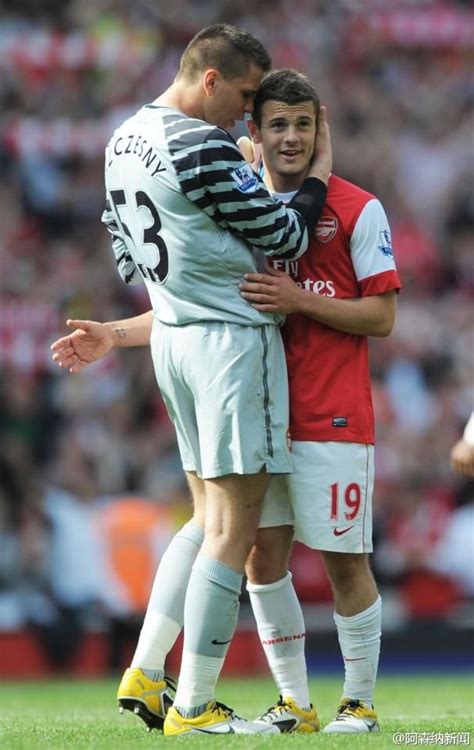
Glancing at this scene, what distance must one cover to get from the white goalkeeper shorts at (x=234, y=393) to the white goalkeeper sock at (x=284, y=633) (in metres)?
0.50

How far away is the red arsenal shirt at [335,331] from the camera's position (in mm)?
5105

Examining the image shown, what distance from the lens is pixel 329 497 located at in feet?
16.5

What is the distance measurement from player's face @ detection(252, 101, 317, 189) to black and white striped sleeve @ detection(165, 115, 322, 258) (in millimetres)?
337

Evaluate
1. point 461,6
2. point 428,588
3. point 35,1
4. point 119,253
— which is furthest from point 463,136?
point 119,253

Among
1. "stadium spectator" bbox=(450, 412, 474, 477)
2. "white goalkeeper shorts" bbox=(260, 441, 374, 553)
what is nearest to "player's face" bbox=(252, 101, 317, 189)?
"white goalkeeper shorts" bbox=(260, 441, 374, 553)

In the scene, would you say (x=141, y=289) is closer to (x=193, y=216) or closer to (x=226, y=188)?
(x=193, y=216)

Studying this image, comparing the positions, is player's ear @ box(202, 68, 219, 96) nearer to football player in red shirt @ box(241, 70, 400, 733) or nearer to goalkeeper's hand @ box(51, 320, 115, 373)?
football player in red shirt @ box(241, 70, 400, 733)

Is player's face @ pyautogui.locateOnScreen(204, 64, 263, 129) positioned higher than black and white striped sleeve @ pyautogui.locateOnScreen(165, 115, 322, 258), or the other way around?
player's face @ pyautogui.locateOnScreen(204, 64, 263, 129)

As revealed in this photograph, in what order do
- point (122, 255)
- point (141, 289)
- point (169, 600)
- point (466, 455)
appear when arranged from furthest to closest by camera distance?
point (141, 289)
point (122, 255)
point (169, 600)
point (466, 455)

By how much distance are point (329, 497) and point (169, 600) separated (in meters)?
0.68

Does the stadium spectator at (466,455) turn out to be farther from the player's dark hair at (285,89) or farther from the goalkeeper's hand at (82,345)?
the goalkeeper's hand at (82,345)

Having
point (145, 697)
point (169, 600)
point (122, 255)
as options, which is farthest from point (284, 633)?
point (122, 255)

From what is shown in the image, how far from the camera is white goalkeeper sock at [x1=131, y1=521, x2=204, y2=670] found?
5.17 meters

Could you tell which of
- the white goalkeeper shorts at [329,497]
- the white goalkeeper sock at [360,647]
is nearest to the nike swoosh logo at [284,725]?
the white goalkeeper sock at [360,647]
